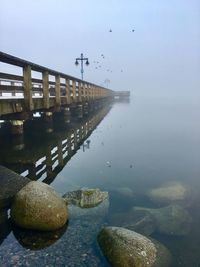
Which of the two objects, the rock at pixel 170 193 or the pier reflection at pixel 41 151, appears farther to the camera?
the pier reflection at pixel 41 151

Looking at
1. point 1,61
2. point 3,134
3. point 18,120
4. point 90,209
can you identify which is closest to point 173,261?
point 90,209

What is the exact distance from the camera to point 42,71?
11359mm

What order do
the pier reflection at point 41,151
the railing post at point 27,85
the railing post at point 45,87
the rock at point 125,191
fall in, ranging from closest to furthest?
the rock at point 125,191, the pier reflection at point 41,151, the railing post at point 27,85, the railing post at point 45,87

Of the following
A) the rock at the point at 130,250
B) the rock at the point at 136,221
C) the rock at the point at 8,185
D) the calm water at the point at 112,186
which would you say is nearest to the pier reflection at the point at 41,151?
the calm water at the point at 112,186

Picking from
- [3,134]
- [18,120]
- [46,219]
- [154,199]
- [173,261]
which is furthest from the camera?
[3,134]

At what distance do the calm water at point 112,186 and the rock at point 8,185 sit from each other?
0.53 m

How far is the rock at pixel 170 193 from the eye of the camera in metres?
6.14

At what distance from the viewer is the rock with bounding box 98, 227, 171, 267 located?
11.9 ft

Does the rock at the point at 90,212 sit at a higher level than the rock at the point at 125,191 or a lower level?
higher

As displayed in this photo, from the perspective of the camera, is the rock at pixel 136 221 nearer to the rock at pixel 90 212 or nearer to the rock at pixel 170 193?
the rock at pixel 90 212

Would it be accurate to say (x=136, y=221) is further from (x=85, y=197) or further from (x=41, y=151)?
(x=41, y=151)

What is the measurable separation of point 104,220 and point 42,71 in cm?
764

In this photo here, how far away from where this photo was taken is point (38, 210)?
4.30 m

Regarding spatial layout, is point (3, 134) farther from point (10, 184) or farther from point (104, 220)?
point (104, 220)
